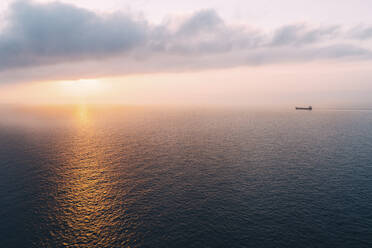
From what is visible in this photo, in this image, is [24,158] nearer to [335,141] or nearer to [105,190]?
[105,190]

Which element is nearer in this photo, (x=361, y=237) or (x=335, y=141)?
(x=361, y=237)

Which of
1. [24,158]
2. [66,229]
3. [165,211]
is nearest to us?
[66,229]

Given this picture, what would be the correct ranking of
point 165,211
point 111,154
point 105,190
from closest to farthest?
1. point 165,211
2. point 105,190
3. point 111,154

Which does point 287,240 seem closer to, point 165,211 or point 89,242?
point 165,211

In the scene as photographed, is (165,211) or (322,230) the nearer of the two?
(322,230)

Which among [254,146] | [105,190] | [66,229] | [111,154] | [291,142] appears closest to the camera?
[66,229]

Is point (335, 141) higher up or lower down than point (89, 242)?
higher up

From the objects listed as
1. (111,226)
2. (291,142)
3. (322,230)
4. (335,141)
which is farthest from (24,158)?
(335,141)

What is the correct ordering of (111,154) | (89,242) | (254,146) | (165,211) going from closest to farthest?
(89,242), (165,211), (111,154), (254,146)

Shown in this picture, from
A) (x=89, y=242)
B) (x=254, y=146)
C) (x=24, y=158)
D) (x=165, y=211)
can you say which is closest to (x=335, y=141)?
(x=254, y=146)
